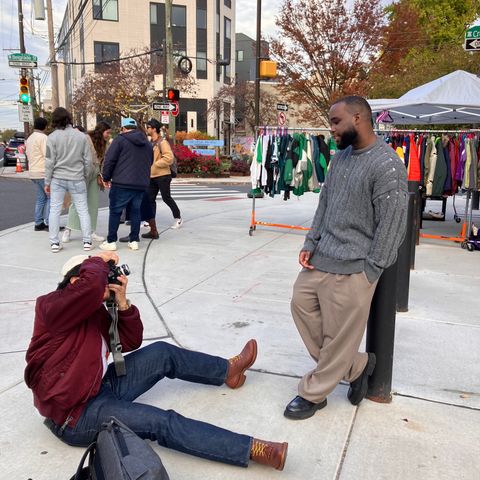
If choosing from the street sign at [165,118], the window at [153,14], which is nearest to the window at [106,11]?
the window at [153,14]

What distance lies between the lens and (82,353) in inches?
104

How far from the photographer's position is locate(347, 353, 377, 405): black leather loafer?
317 cm

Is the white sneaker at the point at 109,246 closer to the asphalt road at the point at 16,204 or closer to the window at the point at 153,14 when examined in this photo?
the asphalt road at the point at 16,204

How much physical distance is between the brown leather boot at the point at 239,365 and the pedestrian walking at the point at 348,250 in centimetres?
41

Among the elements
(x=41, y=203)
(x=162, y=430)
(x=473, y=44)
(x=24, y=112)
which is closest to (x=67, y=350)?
(x=162, y=430)

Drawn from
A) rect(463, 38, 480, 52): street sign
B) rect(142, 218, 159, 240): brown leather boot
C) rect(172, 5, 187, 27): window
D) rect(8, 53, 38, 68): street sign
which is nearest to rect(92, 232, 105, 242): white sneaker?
rect(142, 218, 159, 240): brown leather boot

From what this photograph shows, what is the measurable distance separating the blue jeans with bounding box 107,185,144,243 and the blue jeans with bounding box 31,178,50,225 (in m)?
1.80

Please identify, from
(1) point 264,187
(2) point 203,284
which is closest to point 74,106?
(1) point 264,187

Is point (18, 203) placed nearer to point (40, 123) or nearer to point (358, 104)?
point (40, 123)

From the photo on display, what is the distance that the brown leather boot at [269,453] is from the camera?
2529mm

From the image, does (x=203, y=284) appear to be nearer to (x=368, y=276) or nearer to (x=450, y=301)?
(x=450, y=301)

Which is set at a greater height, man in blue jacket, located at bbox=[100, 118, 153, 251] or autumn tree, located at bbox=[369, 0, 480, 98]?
autumn tree, located at bbox=[369, 0, 480, 98]

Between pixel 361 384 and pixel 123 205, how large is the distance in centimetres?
482

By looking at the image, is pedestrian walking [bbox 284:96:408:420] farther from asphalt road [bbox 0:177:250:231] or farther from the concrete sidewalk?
asphalt road [bbox 0:177:250:231]
